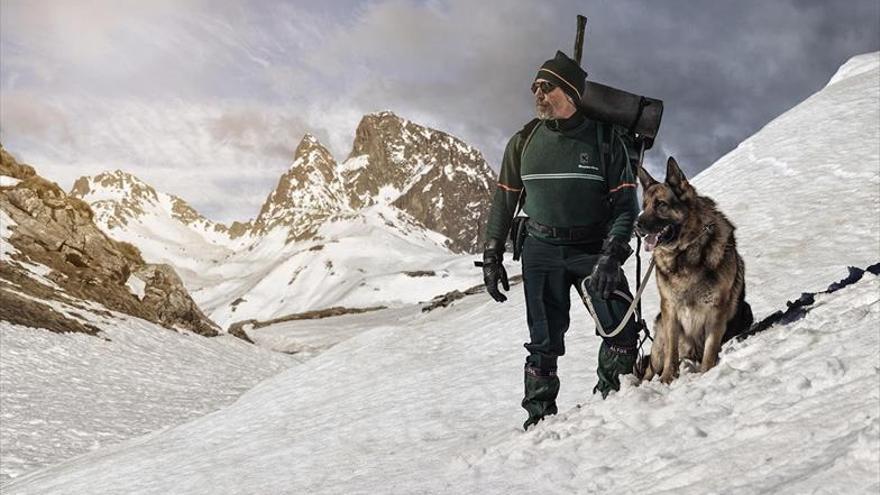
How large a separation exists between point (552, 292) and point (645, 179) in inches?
44.2

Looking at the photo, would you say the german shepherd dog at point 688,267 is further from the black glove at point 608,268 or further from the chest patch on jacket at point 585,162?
the chest patch on jacket at point 585,162

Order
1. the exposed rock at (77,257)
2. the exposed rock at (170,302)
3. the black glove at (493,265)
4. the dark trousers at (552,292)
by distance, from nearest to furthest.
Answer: the dark trousers at (552,292), the black glove at (493,265), the exposed rock at (77,257), the exposed rock at (170,302)

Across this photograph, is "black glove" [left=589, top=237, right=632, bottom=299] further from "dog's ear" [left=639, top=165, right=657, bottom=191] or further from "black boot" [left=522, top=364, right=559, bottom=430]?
"black boot" [left=522, top=364, right=559, bottom=430]

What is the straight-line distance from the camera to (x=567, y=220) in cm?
487

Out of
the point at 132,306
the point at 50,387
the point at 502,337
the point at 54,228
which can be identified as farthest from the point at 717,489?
the point at 54,228

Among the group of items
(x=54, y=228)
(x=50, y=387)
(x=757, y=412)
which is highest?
(x=54, y=228)

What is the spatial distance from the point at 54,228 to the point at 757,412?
37.3 meters

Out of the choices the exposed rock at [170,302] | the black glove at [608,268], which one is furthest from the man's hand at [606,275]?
the exposed rock at [170,302]

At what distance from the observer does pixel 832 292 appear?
5316mm

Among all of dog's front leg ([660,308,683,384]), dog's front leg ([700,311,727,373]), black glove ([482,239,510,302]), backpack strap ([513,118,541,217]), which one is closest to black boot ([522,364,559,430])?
black glove ([482,239,510,302])

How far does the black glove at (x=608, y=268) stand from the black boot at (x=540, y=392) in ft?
2.91

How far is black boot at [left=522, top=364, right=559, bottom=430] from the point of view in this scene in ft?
16.7

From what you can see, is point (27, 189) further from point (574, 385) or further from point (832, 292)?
point (832, 292)

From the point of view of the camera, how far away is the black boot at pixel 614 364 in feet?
16.2
